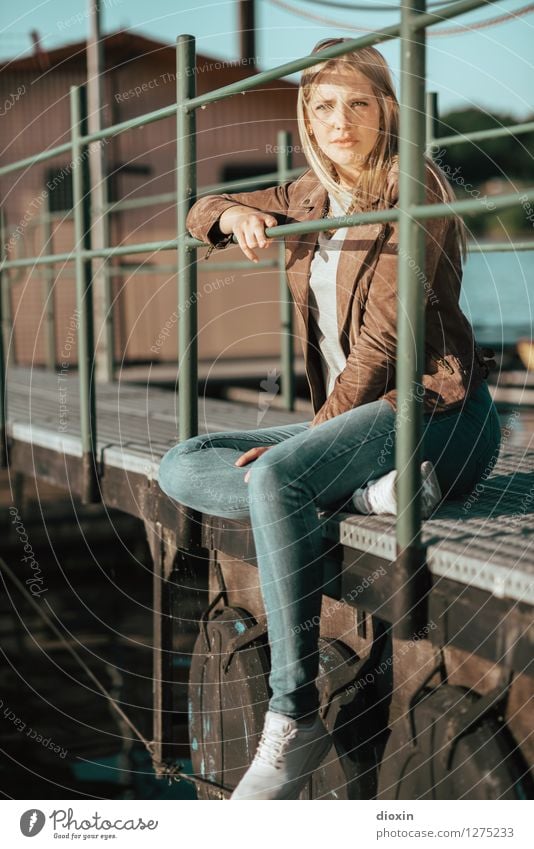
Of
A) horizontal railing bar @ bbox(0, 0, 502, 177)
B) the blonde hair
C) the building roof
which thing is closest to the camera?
horizontal railing bar @ bbox(0, 0, 502, 177)

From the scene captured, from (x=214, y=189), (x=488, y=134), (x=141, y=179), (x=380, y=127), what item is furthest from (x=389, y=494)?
(x=141, y=179)

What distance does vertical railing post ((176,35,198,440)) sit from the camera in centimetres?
227

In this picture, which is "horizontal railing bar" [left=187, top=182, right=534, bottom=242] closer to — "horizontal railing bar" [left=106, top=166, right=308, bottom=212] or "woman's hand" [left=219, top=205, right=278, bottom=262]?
"woman's hand" [left=219, top=205, right=278, bottom=262]

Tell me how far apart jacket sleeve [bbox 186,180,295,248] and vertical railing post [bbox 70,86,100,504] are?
0.89 m

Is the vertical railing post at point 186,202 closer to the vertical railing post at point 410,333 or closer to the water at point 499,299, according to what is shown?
the water at point 499,299

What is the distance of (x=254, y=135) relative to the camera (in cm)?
956

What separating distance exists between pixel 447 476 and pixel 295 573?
0.35 meters

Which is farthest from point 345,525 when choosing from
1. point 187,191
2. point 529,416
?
point 529,416

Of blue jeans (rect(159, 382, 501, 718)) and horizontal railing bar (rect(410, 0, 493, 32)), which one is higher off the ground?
horizontal railing bar (rect(410, 0, 493, 32))

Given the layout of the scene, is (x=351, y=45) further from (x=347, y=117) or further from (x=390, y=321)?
(x=390, y=321)

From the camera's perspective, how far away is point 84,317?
299 cm

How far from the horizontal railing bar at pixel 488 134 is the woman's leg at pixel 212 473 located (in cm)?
119

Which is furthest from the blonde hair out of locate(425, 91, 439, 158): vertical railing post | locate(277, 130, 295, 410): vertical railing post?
locate(277, 130, 295, 410): vertical railing post

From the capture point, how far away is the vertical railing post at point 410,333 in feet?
4.95
